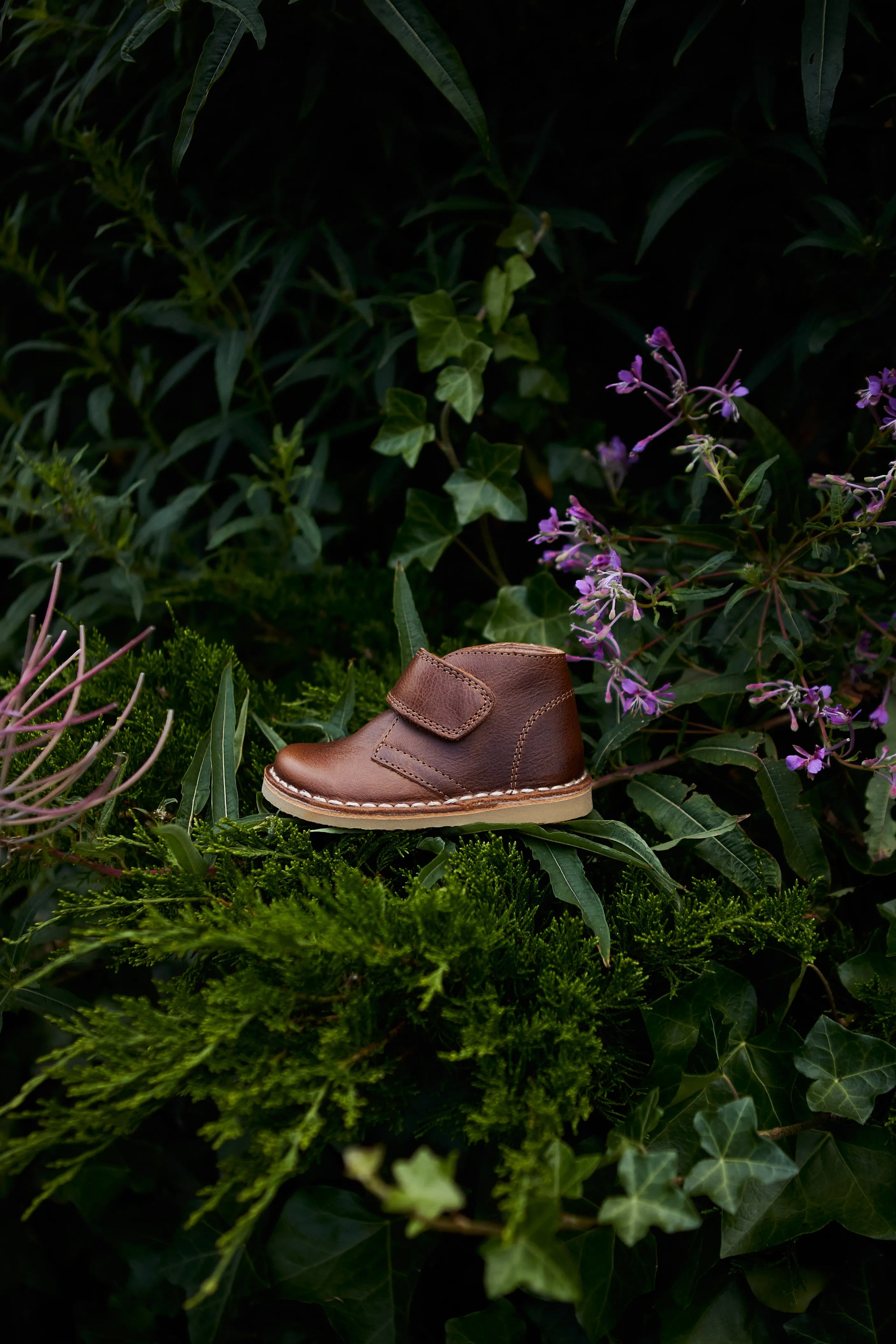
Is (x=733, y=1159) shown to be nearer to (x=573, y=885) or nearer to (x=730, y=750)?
(x=573, y=885)

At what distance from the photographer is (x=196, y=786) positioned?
116 centimetres

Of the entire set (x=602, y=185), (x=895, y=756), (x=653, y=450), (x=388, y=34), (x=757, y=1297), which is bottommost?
(x=757, y=1297)

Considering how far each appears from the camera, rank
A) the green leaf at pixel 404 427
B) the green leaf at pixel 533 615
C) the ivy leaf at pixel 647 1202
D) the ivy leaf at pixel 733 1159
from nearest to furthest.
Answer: the ivy leaf at pixel 647 1202 → the ivy leaf at pixel 733 1159 → the green leaf at pixel 533 615 → the green leaf at pixel 404 427

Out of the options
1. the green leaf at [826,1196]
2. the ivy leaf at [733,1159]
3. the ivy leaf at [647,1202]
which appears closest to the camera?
the ivy leaf at [647,1202]

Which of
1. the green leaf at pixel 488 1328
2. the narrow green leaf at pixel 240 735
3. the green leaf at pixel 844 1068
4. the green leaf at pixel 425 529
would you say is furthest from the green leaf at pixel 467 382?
the green leaf at pixel 488 1328

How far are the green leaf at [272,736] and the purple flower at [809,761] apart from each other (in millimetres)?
718

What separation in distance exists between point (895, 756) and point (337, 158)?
1573mm

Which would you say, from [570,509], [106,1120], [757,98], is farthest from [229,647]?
[757,98]

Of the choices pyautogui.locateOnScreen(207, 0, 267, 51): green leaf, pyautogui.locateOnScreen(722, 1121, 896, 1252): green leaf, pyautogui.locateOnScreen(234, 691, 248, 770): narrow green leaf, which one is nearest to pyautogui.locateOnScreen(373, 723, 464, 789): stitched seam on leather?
pyautogui.locateOnScreen(234, 691, 248, 770): narrow green leaf

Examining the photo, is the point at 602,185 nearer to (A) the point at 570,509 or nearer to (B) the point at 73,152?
(A) the point at 570,509

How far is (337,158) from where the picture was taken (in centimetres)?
172

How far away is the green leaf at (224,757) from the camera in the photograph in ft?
3.70

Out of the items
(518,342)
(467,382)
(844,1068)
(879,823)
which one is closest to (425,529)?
(467,382)

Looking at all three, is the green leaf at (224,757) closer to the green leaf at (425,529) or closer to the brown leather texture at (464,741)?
the brown leather texture at (464,741)
